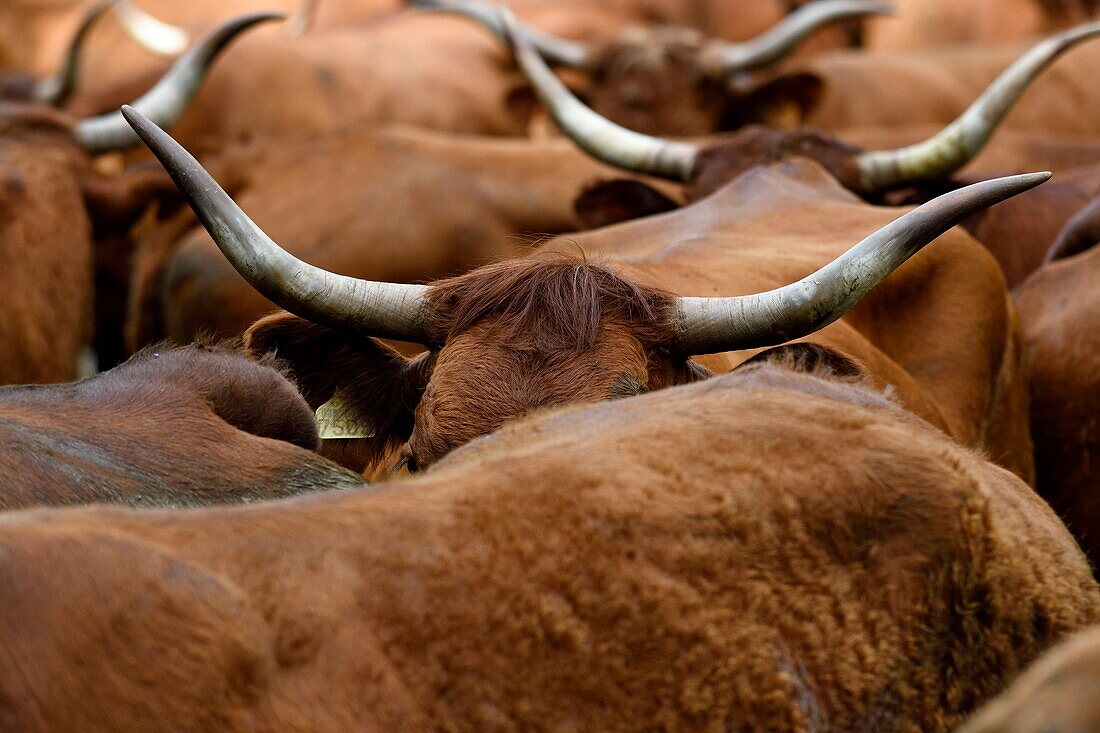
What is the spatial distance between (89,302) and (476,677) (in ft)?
16.2

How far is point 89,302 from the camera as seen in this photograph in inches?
252

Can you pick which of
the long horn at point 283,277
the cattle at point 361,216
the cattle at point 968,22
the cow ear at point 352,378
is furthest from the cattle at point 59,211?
the cattle at point 968,22

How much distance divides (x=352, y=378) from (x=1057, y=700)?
8.50 feet

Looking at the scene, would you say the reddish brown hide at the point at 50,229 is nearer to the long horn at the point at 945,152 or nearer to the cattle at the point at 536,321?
the cattle at the point at 536,321

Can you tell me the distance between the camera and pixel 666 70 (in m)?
9.42

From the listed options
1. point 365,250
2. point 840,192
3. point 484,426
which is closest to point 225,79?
point 365,250

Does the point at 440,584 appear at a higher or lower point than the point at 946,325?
higher

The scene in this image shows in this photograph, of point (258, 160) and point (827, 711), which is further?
point (258, 160)

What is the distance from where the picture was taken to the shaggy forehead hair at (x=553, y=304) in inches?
133

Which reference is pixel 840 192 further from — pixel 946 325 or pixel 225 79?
pixel 225 79

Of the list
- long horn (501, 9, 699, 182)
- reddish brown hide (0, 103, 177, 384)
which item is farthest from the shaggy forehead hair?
long horn (501, 9, 699, 182)

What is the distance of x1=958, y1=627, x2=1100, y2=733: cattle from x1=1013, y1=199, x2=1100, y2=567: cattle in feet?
9.67

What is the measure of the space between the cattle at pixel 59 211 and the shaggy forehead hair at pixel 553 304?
273 centimetres

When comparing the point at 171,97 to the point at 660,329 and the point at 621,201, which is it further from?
the point at 660,329
